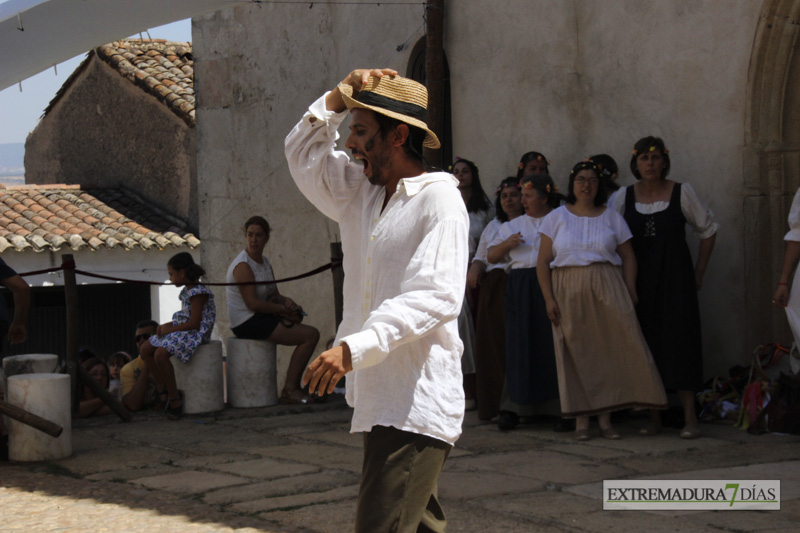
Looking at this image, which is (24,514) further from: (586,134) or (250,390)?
(586,134)

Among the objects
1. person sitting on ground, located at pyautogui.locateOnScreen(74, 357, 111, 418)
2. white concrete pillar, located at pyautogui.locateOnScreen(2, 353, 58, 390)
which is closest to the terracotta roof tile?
person sitting on ground, located at pyautogui.locateOnScreen(74, 357, 111, 418)

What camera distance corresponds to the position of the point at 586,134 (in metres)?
7.83

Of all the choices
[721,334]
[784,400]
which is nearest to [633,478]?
[784,400]

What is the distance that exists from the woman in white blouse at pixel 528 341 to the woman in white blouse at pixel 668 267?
62 centimetres

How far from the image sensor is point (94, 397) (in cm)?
783

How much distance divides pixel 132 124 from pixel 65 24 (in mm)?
12446

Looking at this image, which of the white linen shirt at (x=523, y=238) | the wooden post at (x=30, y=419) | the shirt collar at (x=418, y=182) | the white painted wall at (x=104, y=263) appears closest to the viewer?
the shirt collar at (x=418, y=182)

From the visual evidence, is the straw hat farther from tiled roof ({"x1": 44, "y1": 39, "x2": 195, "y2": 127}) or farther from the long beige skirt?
tiled roof ({"x1": 44, "y1": 39, "x2": 195, "y2": 127})

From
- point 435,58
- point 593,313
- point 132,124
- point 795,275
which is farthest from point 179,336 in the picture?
point 132,124

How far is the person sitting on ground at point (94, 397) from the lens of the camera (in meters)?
7.48

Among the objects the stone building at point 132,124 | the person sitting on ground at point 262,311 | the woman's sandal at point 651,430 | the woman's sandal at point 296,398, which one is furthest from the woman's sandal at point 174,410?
the stone building at point 132,124

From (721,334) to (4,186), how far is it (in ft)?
52.0

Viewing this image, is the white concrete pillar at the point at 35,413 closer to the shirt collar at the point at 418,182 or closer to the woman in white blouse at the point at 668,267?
the woman in white blouse at the point at 668,267

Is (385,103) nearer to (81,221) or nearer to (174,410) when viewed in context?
(174,410)
